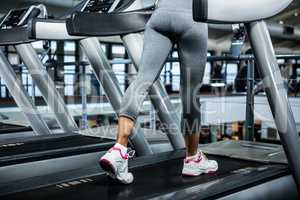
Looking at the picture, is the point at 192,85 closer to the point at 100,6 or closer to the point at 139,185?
the point at 139,185

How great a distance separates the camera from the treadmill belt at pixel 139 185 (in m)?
1.79

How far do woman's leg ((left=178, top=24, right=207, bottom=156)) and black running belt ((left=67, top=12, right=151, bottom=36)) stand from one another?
57 cm

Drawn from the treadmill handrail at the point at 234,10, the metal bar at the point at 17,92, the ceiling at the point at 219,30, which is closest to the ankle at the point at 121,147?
the treadmill handrail at the point at 234,10

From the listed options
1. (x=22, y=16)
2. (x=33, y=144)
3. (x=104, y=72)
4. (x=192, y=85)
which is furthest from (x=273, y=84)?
(x=22, y=16)

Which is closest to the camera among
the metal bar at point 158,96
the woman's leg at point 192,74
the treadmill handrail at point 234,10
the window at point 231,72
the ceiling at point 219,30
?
the treadmill handrail at point 234,10

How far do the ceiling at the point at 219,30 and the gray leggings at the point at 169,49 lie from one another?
1043 millimetres

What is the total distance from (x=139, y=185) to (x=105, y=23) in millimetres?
989

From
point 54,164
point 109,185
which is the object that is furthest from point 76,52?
point 109,185

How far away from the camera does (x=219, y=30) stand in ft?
41.8

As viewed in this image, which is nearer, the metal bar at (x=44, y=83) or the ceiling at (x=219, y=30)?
the metal bar at (x=44, y=83)

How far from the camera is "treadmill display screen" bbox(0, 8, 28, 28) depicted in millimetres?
3607

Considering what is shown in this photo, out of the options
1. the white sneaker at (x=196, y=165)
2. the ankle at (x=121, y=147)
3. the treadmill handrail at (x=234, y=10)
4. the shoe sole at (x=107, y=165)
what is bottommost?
the white sneaker at (x=196, y=165)

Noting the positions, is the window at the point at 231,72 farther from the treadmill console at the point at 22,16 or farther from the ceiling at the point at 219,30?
the treadmill console at the point at 22,16

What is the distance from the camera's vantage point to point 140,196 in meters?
1.72
